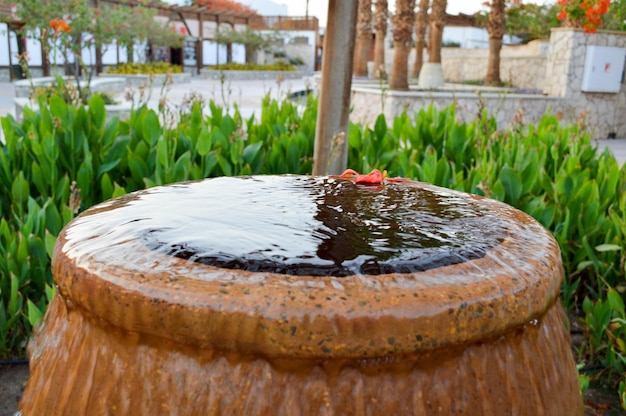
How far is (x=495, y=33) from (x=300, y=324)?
1381 centimetres

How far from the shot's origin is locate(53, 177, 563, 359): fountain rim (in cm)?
89

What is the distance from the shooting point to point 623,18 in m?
12.9

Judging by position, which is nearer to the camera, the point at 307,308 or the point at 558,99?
the point at 307,308

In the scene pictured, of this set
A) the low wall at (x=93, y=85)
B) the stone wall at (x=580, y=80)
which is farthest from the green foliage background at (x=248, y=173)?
the low wall at (x=93, y=85)

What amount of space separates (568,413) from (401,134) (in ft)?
10.2

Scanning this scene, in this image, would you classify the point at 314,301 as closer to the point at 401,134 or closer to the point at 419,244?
the point at 419,244

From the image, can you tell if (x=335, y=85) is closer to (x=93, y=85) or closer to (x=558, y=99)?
(x=558, y=99)

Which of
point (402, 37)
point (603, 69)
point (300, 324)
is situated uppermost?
point (402, 37)

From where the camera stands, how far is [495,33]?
44.3ft

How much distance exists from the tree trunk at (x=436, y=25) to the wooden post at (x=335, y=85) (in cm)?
1174

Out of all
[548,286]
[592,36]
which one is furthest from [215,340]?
[592,36]


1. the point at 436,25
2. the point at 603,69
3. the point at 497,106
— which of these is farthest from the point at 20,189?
the point at 436,25

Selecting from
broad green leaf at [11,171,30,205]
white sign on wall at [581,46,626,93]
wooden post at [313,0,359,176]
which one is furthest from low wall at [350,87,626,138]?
broad green leaf at [11,171,30,205]

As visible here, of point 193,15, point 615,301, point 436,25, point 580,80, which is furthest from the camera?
point 193,15
